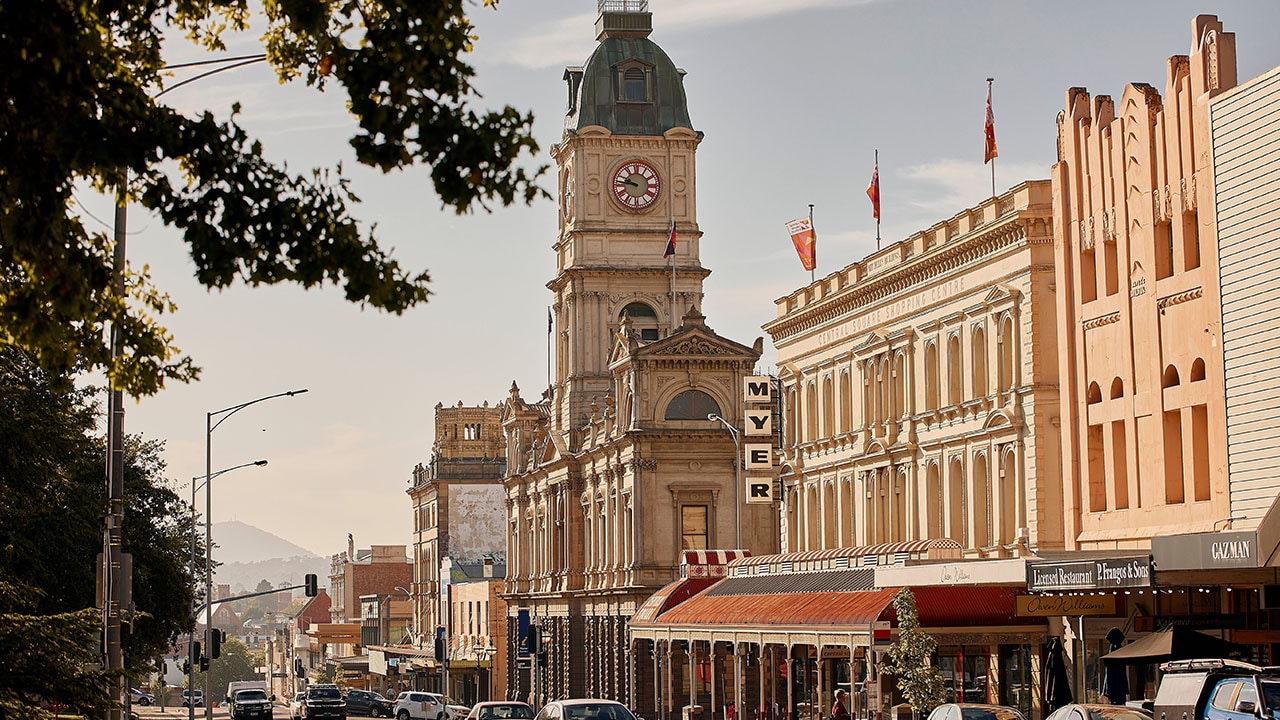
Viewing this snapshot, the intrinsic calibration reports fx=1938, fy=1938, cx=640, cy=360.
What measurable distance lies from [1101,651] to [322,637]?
5653 inches

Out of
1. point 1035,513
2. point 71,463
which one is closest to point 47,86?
point 71,463

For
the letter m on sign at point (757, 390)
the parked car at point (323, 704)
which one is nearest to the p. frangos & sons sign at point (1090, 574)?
the letter m on sign at point (757, 390)

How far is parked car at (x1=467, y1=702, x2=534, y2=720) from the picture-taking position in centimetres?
4744

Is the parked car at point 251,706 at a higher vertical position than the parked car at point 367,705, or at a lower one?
higher

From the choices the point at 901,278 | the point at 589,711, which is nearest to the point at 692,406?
the point at 901,278

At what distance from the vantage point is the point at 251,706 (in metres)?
71.1

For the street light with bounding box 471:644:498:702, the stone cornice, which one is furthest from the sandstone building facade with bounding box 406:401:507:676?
the stone cornice

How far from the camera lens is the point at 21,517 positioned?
40000mm

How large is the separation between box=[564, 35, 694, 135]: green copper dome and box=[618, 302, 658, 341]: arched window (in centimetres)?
877

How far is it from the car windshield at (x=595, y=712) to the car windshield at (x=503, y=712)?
10373mm

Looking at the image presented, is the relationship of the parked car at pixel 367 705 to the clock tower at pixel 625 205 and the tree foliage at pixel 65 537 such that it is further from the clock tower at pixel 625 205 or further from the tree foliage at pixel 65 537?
the tree foliage at pixel 65 537

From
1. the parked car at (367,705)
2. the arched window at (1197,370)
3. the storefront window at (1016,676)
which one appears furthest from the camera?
the parked car at (367,705)

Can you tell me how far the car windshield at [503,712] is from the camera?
156ft

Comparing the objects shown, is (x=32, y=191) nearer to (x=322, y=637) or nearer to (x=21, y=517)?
(x=21, y=517)
